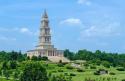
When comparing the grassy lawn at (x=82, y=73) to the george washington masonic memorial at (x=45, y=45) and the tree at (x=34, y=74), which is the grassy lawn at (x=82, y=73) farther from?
the george washington masonic memorial at (x=45, y=45)

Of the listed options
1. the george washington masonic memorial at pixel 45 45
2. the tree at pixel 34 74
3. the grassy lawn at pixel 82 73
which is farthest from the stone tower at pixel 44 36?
the tree at pixel 34 74

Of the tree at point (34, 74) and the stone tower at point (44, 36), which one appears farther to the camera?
the stone tower at point (44, 36)

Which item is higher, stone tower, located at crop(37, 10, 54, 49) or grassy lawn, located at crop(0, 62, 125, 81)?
stone tower, located at crop(37, 10, 54, 49)

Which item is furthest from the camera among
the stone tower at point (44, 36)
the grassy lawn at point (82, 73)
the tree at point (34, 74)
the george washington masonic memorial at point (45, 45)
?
the stone tower at point (44, 36)

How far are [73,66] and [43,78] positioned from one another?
50931mm

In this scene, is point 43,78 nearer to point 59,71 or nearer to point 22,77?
point 22,77

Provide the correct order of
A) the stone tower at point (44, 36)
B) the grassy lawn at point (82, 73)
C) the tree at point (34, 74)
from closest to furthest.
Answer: the tree at point (34, 74), the grassy lawn at point (82, 73), the stone tower at point (44, 36)

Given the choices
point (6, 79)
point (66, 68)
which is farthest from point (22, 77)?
point (66, 68)

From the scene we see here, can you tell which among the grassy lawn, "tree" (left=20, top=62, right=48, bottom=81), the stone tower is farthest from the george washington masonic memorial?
"tree" (left=20, top=62, right=48, bottom=81)

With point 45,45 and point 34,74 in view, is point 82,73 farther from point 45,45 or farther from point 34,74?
point 45,45

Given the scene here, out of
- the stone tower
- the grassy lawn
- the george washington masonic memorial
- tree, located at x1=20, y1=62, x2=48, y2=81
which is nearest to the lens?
tree, located at x1=20, y1=62, x2=48, y2=81

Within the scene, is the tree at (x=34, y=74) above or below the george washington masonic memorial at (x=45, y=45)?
below

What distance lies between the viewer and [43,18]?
637 ft

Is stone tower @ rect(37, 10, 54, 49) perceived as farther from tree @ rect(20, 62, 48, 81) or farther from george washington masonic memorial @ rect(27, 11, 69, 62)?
tree @ rect(20, 62, 48, 81)
